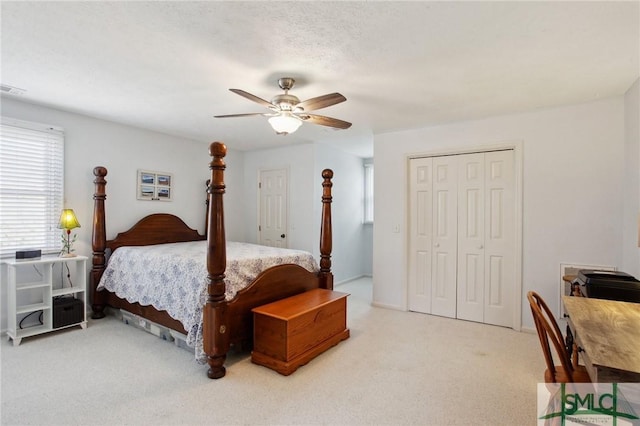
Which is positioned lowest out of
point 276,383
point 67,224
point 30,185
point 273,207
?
point 276,383

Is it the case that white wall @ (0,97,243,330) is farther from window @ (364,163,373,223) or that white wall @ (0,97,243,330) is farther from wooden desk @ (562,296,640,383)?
wooden desk @ (562,296,640,383)

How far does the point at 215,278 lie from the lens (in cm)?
248

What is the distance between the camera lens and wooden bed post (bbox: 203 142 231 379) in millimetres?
2451

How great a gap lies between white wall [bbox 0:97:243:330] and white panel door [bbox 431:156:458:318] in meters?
3.49

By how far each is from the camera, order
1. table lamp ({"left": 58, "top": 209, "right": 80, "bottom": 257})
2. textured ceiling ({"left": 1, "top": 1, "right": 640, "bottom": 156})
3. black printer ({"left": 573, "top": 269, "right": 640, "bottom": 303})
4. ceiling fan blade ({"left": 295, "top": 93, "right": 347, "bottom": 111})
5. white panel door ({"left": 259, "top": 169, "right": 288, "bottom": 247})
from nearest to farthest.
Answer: textured ceiling ({"left": 1, "top": 1, "right": 640, "bottom": 156})
black printer ({"left": 573, "top": 269, "right": 640, "bottom": 303})
ceiling fan blade ({"left": 295, "top": 93, "right": 347, "bottom": 111})
table lamp ({"left": 58, "top": 209, "right": 80, "bottom": 257})
white panel door ({"left": 259, "top": 169, "right": 288, "bottom": 247})

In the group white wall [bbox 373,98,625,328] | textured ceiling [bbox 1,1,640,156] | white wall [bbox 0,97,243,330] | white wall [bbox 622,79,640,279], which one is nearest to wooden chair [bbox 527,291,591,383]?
textured ceiling [bbox 1,1,640,156]

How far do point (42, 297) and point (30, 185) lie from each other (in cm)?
119

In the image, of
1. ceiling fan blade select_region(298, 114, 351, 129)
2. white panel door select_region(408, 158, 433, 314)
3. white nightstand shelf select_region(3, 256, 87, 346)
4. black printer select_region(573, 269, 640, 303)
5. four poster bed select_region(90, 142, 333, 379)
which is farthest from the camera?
white panel door select_region(408, 158, 433, 314)

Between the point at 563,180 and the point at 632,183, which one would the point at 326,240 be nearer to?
the point at 563,180

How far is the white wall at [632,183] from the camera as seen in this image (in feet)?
8.84

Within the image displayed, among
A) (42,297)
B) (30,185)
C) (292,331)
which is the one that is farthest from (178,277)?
(30,185)

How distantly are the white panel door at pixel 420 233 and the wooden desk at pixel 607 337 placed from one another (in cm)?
231

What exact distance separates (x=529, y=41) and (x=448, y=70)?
1.84ft

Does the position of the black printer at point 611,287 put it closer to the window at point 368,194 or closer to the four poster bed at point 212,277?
the four poster bed at point 212,277
